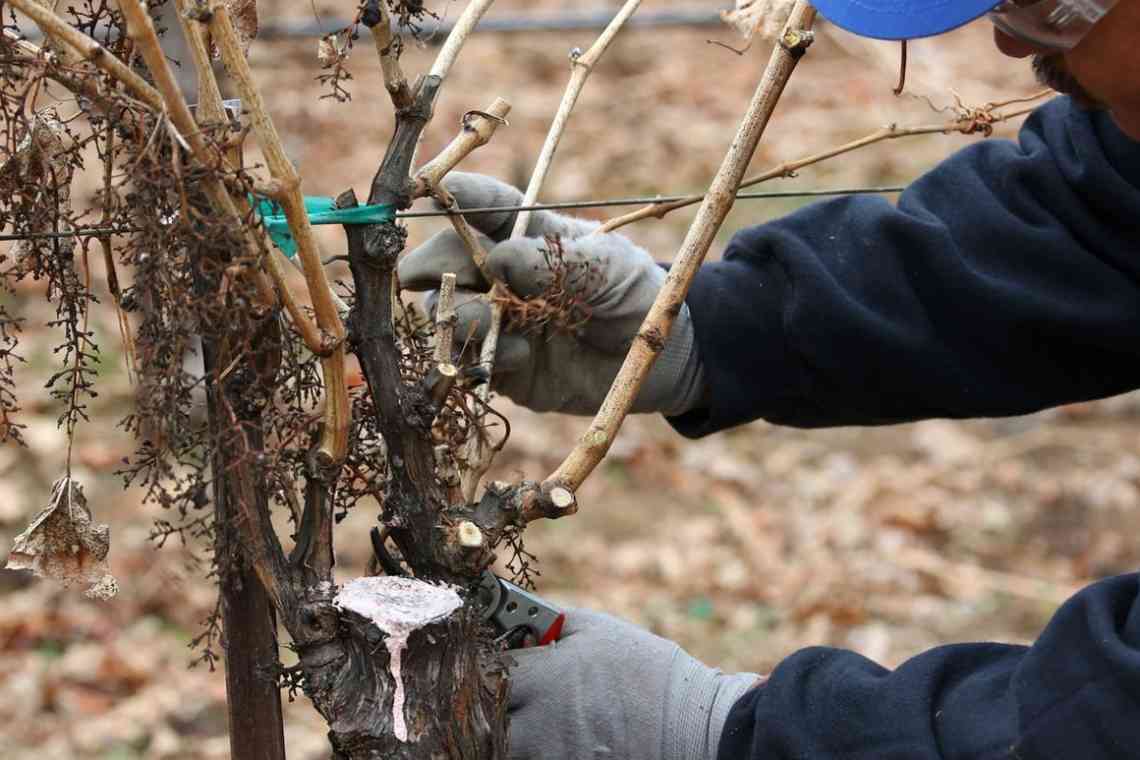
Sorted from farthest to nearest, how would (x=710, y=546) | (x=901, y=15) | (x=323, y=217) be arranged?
(x=710, y=546), (x=323, y=217), (x=901, y=15)

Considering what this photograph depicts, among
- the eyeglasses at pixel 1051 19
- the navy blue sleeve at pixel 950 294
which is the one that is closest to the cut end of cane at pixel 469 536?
the navy blue sleeve at pixel 950 294

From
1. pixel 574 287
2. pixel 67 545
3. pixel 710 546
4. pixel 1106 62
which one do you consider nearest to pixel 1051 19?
pixel 1106 62

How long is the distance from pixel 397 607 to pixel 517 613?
330mm

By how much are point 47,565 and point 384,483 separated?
1.37ft

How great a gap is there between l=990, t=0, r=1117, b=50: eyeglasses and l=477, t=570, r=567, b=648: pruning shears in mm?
933

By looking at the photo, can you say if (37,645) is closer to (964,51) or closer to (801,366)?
(801,366)

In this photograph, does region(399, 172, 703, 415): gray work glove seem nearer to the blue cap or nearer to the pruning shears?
the pruning shears

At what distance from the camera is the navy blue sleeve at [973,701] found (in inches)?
55.6

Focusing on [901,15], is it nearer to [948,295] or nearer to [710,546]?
[948,295]

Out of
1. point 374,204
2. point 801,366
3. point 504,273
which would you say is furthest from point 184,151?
point 801,366

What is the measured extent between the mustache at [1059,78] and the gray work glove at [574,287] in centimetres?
70

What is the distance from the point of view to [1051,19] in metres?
1.37

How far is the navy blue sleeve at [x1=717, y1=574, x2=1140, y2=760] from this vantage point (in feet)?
4.63

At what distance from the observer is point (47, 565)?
4.96ft
